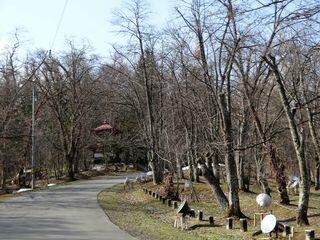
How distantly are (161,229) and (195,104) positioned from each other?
10394 millimetres

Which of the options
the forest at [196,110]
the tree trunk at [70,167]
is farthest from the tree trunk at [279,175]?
the tree trunk at [70,167]

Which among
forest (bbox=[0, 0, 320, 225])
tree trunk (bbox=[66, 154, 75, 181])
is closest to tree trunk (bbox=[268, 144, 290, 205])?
forest (bbox=[0, 0, 320, 225])

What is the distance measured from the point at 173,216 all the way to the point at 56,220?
4843 millimetres

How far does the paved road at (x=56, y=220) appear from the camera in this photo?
45.1 feet

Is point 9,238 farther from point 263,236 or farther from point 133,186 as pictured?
point 133,186

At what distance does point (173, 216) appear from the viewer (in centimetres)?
1952

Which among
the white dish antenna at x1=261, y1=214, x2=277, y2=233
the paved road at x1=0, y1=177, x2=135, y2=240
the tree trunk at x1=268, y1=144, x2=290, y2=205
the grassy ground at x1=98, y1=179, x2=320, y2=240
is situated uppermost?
the tree trunk at x1=268, y1=144, x2=290, y2=205

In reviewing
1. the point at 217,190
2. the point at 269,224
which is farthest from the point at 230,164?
the point at 269,224

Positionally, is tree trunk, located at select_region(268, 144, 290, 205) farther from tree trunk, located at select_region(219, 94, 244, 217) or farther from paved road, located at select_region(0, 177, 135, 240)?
paved road, located at select_region(0, 177, 135, 240)

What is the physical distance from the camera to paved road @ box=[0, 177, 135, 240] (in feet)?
45.1

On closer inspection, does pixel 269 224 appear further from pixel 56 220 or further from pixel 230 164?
pixel 56 220

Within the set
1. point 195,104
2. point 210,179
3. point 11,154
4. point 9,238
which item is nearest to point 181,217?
point 210,179

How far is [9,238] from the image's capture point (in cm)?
1299

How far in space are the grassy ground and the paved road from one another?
668 millimetres
